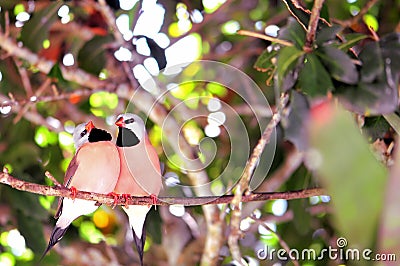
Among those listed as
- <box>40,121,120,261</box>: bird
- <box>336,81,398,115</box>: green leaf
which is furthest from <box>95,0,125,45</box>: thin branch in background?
<box>336,81,398,115</box>: green leaf

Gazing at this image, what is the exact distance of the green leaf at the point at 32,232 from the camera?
78.5 inches

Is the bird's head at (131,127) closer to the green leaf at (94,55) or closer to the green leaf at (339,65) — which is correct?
the green leaf at (94,55)

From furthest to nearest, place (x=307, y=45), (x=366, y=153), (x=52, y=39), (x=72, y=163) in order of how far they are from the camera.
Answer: (x=52, y=39) < (x=72, y=163) < (x=307, y=45) < (x=366, y=153)

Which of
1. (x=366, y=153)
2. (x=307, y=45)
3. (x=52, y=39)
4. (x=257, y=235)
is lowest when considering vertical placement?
(x=366, y=153)

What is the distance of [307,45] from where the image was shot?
105cm

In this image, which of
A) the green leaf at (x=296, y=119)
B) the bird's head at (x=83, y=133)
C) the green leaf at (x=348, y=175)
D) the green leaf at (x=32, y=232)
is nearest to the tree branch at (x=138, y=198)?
the green leaf at (x=296, y=119)

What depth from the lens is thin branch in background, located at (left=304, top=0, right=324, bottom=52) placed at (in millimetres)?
1017

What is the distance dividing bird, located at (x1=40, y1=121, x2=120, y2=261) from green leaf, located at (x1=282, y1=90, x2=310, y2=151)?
46 cm

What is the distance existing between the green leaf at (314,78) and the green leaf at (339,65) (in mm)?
15

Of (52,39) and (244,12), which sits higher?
(244,12)

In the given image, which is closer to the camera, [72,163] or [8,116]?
[72,163]

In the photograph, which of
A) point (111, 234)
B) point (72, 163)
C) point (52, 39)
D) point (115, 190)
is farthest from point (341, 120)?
point (111, 234)

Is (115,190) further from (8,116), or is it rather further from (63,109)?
(63,109)

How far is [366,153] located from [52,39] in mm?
2101
